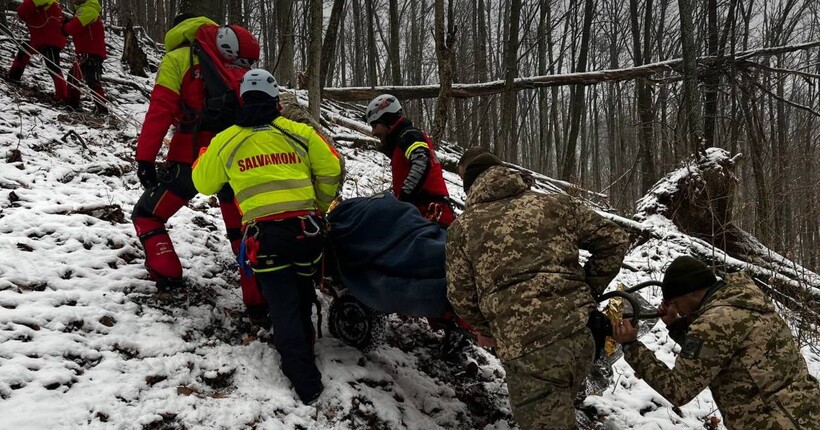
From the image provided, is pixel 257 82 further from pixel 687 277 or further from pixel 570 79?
pixel 570 79

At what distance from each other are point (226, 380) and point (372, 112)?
292 centimetres

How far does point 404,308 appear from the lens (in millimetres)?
3262

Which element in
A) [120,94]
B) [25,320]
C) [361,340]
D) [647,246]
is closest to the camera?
[25,320]

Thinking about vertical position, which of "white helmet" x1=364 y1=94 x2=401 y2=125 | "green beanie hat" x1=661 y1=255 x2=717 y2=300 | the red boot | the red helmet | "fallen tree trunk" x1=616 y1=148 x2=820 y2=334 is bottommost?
"fallen tree trunk" x1=616 y1=148 x2=820 y2=334

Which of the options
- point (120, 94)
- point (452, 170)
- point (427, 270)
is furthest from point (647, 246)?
point (120, 94)

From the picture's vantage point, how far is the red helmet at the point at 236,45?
4.08 metres

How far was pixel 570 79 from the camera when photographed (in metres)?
13.6

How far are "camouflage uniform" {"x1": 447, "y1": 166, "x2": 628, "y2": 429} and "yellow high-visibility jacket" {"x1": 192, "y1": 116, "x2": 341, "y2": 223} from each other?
1161mm

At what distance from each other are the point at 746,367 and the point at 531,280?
126 centimetres

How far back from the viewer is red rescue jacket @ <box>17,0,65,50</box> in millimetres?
7566

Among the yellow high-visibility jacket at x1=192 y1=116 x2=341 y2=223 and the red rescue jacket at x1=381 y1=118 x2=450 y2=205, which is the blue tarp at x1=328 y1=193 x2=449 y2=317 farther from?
the red rescue jacket at x1=381 y1=118 x2=450 y2=205

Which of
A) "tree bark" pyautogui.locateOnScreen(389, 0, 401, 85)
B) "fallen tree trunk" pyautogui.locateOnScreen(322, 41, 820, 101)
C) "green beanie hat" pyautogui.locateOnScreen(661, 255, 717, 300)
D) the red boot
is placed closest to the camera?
"green beanie hat" pyautogui.locateOnScreen(661, 255, 717, 300)

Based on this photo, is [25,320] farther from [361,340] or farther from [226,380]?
[361,340]

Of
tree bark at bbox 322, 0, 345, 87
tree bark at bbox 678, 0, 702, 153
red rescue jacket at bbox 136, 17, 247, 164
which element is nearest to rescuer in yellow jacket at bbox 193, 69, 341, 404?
red rescue jacket at bbox 136, 17, 247, 164
